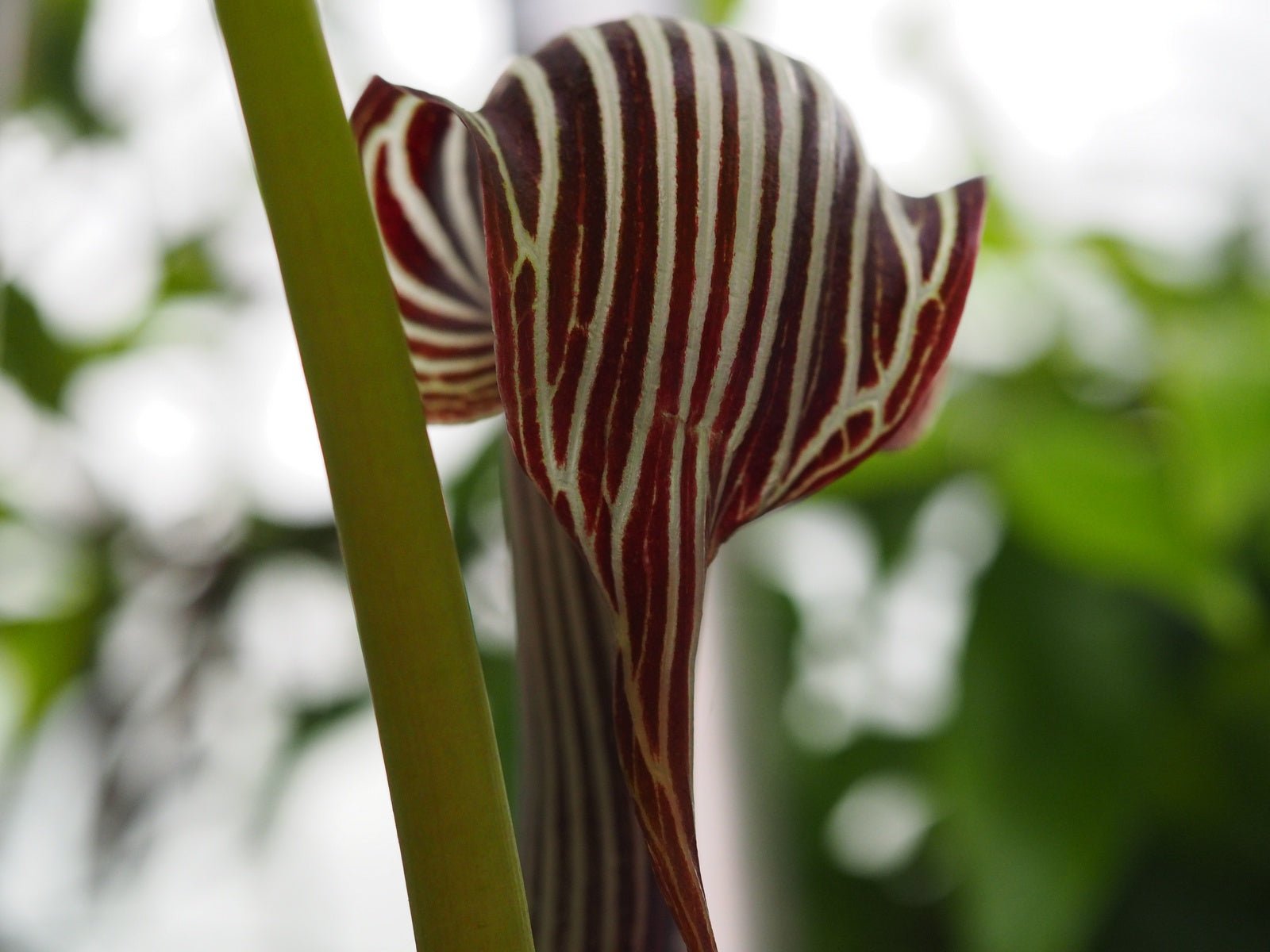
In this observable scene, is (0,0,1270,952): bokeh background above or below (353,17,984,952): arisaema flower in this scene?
below

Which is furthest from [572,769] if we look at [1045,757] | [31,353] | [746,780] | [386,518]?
[31,353]

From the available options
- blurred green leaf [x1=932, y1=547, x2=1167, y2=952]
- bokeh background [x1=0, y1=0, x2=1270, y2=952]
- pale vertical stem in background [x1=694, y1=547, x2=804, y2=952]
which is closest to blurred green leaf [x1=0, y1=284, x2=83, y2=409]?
bokeh background [x1=0, y1=0, x2=1270, y2=952]

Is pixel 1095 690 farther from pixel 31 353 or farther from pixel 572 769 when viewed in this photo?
pixel 31 353

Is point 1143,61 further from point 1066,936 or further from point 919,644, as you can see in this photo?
point 1066,936

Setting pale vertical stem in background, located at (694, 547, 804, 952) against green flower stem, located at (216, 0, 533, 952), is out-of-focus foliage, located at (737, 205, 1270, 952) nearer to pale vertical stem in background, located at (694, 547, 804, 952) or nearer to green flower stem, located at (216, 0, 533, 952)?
pale vertical stem in background, located at (694, 547, 804, 952)

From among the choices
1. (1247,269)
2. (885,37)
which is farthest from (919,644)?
(885,37)
